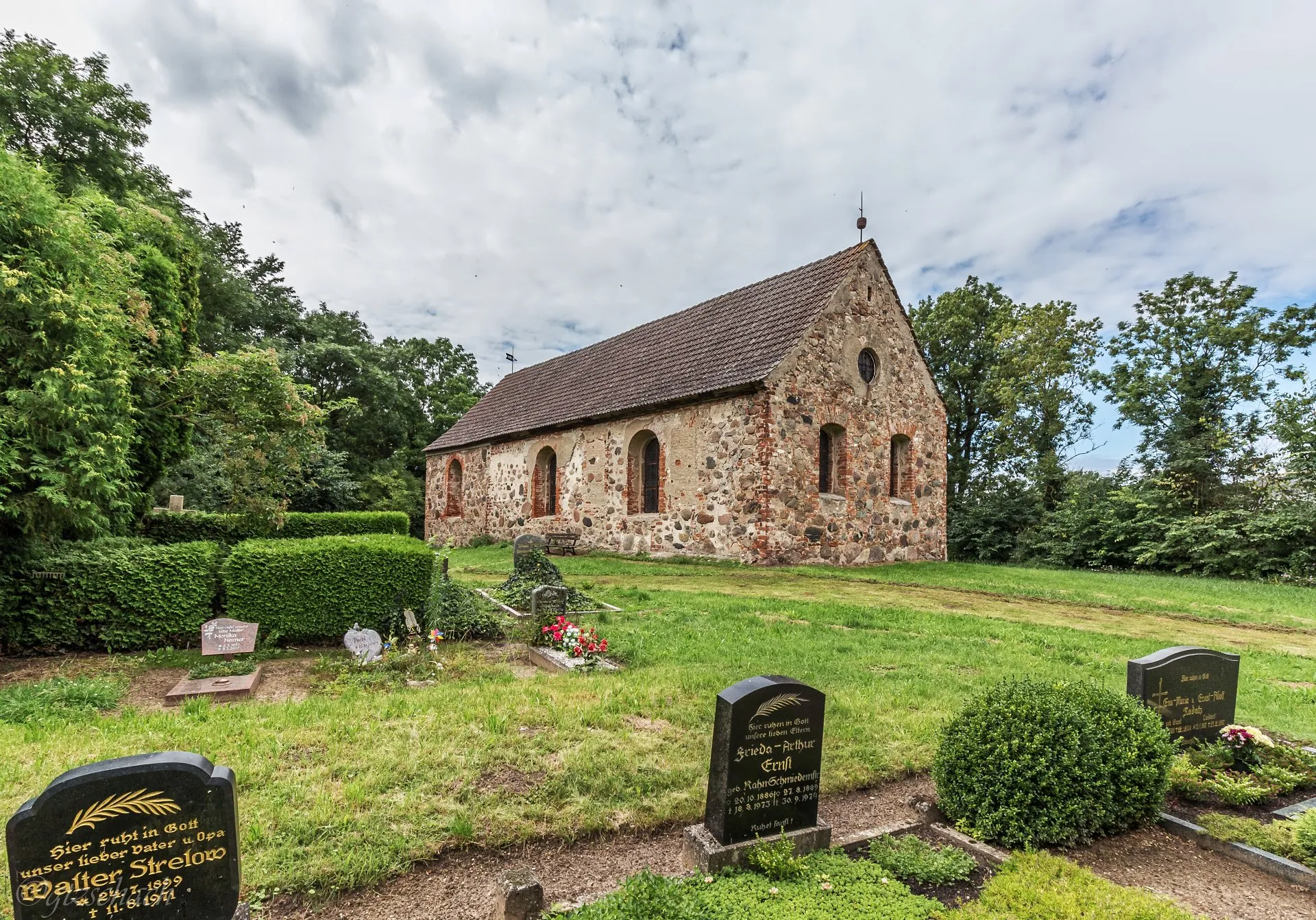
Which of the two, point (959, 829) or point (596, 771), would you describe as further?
point (596, 771)

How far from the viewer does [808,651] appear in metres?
7.09

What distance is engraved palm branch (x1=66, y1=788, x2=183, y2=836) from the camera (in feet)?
7.51

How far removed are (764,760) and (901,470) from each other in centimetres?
1550

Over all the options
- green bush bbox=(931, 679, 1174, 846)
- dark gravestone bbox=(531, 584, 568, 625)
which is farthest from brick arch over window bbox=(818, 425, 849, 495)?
green bush bbox=(931, 679, 1174, 846)

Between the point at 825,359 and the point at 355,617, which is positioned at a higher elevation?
the point at 825,359

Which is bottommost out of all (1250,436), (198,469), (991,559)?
(991,559)

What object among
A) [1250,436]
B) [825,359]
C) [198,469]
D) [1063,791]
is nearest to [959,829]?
[1063,791]

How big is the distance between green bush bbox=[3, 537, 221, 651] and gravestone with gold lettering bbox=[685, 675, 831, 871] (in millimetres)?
6698

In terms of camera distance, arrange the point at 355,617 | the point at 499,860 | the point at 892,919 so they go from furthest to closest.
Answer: the point at 355,617 < the point at 499,860 < the point at 892,919

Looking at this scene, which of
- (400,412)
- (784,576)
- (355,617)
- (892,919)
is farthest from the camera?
(400,412)

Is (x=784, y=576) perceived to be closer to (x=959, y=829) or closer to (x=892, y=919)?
(x=959, y=829)

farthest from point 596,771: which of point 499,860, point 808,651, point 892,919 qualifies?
point 808,651

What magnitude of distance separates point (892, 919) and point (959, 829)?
1093mm

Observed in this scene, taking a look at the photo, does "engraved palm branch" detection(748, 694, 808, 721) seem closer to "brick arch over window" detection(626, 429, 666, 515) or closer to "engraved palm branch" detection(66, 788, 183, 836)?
"engraved palm branch" detection(66, 788, 183, 836)
